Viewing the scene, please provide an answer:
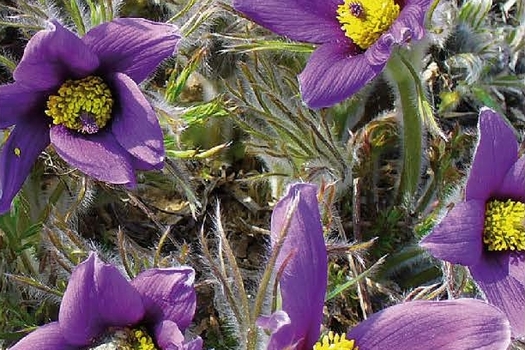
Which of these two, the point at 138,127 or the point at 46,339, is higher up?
the point at 138,127

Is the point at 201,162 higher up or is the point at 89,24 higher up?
the point at 89,24

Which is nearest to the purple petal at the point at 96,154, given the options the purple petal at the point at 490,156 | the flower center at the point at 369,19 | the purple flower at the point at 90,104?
the purple flower at the point at 90,104

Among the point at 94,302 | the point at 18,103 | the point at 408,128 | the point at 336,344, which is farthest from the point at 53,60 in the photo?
the point at 408,128

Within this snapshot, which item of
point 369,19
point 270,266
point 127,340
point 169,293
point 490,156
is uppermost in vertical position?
point 369,19

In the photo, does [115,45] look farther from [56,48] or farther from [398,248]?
[398,248]

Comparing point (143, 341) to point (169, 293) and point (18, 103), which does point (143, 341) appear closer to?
point (169, 293)

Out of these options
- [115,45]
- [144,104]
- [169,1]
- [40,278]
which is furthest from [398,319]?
[169,1]

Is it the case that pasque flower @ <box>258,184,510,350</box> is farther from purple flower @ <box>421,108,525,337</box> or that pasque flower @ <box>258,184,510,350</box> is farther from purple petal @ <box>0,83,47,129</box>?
purple petal @ <box>0,83,47,129</box>
